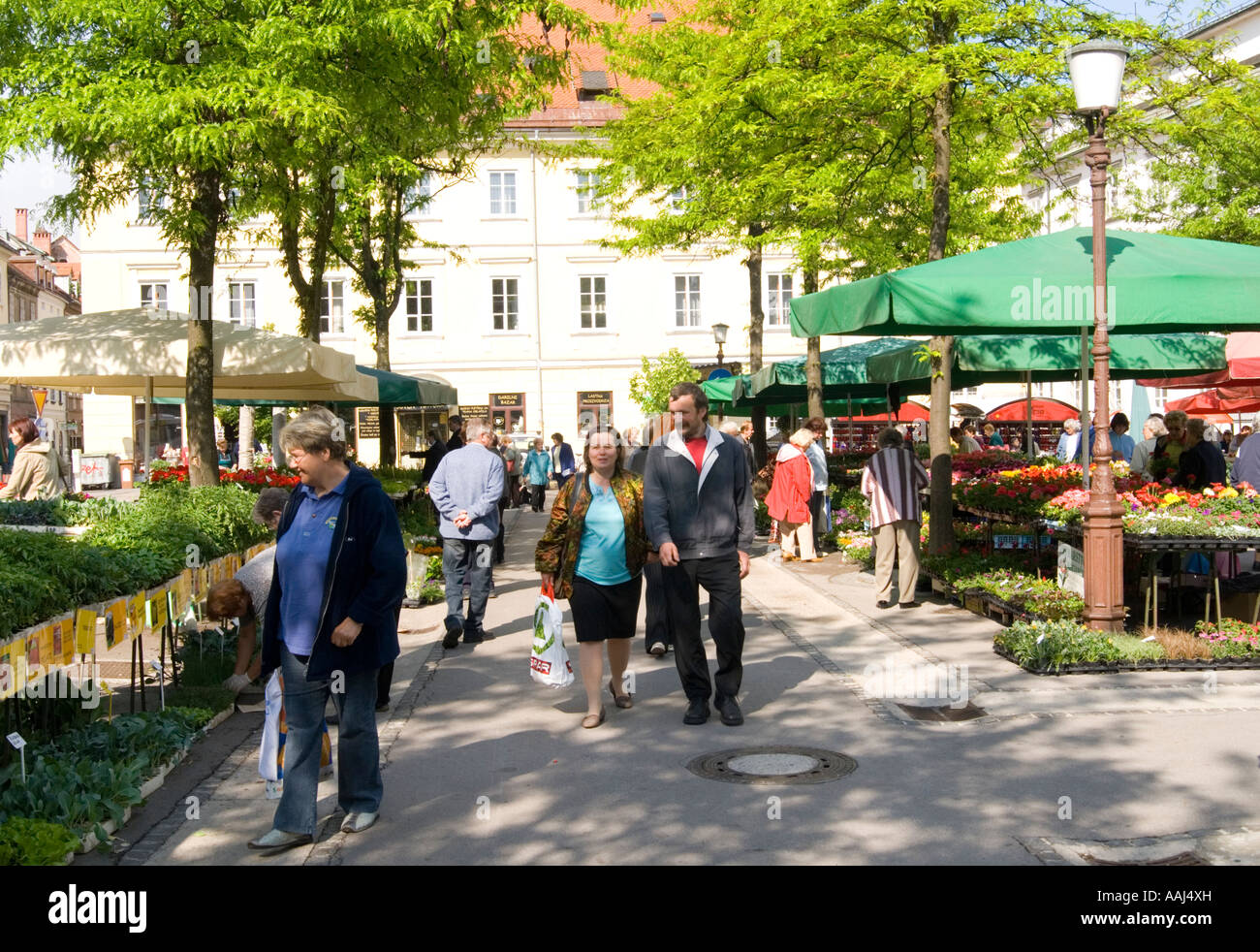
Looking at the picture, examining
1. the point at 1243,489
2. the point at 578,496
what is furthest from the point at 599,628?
the point at 1243,489

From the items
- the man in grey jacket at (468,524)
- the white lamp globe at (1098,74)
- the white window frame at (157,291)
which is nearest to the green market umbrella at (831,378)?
the man in grey jacket at (468,524)

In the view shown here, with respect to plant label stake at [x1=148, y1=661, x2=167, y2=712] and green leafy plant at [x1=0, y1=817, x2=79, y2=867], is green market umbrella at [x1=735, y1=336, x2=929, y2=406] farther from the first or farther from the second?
green leafy plant at [x1=0, y1=817, x2=79, y2=867]

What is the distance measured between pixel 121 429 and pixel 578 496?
3968cm

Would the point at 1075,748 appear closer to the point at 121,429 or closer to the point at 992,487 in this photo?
the point at 992,487

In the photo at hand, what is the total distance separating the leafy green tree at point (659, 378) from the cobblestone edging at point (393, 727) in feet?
89.5

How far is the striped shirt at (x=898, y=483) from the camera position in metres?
11.4

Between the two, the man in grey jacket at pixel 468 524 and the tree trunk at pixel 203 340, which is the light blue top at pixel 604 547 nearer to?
the man in grey jacket at pixel 468 524

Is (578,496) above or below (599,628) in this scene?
above

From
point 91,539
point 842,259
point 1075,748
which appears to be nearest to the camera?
point 1075,748

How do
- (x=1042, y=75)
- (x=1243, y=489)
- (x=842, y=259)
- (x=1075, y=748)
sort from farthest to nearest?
(x=842, y=259) < (x=1042, y=75) < (x=1243, y=489) < (x=1075, y=748)

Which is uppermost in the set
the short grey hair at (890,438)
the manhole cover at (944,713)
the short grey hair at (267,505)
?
the short grey hair at (890,438)

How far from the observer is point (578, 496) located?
24.4 feet

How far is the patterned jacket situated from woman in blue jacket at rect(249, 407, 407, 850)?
2159 millimetres

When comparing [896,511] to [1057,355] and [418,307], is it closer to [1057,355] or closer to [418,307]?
[1057,355]
